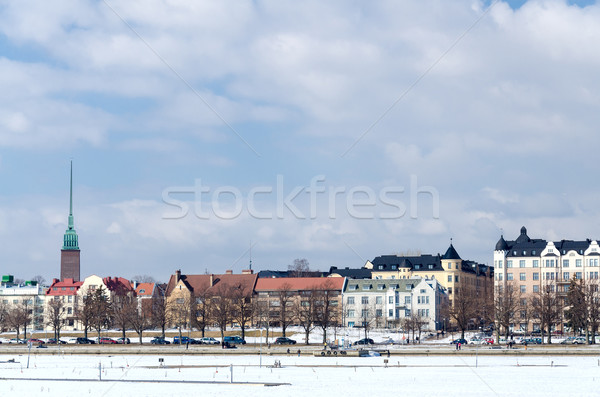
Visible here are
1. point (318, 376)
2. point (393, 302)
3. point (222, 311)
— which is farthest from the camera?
point (393, 302)

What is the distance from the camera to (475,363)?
92.4 metres

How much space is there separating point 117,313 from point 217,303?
1805 centimetres

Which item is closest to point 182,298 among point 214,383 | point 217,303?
point 217,303

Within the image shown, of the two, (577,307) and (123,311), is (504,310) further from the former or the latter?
(123,311)

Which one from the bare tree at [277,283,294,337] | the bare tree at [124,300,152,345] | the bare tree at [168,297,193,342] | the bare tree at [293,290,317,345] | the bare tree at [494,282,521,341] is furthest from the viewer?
the bare tree at [168,297,193,342]

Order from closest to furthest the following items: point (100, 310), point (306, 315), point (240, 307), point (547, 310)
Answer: point (547, 310) < point (306, 315) < point (100, 310) < point (240, 307)

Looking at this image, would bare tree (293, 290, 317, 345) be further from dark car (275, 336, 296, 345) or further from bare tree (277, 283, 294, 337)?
dark car (275, 336, 296, 345)

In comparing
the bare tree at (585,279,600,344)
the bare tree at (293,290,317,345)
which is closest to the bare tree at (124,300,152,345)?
the bare tree at (293,290,317,345)

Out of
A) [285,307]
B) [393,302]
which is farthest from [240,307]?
[393,302]

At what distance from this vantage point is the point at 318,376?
257ft

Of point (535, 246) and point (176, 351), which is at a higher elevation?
point (535, 246)

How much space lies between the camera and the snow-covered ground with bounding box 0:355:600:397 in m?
66.7

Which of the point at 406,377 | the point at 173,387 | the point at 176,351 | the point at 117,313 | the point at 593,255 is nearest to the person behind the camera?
the point at 173,387

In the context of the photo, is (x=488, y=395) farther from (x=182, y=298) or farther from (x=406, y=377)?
(x=182, y=298)
